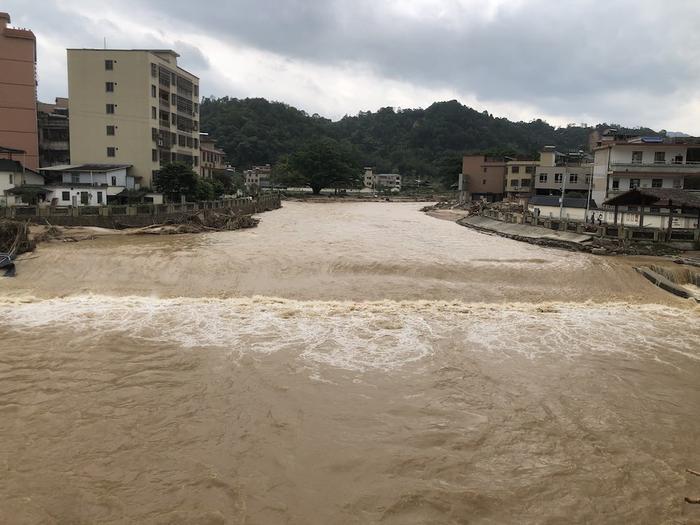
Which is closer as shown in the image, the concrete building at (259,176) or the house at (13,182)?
the house at (13,182)

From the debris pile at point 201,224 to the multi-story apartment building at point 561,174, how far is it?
3319 centimetres

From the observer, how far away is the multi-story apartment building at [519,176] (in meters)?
69.5

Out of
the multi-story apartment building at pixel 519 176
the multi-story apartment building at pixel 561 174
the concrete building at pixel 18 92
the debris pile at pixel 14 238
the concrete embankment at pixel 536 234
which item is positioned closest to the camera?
the debris pile at pixel 14 238

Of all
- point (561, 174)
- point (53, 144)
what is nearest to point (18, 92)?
point (53, 144)

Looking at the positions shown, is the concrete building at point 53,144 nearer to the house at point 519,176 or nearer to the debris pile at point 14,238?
the debris pile at point 14,238

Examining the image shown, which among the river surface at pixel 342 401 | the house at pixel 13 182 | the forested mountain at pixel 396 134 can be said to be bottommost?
the river surface at pixel 342 401

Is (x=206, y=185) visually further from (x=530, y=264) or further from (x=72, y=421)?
(x=72, y=421)

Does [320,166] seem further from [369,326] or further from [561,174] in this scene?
[369,326]

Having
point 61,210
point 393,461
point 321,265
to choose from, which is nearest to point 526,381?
point 393,461

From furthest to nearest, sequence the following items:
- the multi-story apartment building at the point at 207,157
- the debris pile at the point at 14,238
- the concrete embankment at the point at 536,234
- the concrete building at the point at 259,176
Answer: the concrete building at the point at 259,176 < the multi-story apartment building at the point at 207,157 < the concrete embankment at the point at 536,234 < the debris pile at the point at 14,238

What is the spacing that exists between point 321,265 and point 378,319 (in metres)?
7.09

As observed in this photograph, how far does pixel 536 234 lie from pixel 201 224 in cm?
2015

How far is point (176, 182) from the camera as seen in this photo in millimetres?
39875

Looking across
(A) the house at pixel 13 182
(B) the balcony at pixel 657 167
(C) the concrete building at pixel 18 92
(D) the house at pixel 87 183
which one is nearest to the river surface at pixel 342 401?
(A) the house at pixel 13 182
